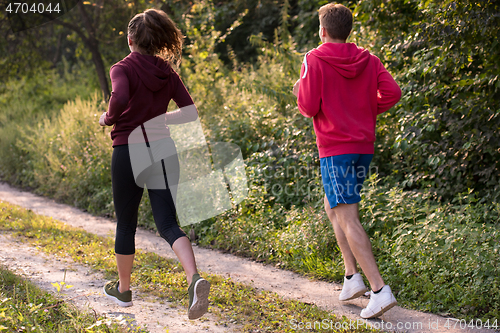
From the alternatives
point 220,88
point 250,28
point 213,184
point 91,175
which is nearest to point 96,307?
point 213,184

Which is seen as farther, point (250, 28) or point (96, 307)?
point (250, 28)

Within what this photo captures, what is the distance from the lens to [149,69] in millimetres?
2721

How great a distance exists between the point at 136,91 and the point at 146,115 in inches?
6.6

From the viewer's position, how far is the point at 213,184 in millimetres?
5621

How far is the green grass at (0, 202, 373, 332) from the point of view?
299cm

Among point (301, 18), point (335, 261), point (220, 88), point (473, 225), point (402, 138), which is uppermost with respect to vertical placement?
point (301, 18)

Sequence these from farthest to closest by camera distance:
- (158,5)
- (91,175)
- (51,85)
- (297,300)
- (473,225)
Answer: (51,85)
(158,5)
(91,175)
(473,225)
(297,300)

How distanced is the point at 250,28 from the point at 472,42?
9531 millimetres

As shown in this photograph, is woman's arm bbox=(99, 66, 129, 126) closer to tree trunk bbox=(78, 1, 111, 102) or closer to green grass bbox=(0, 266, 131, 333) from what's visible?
green grass bbox=(0, 266, 131, 333)

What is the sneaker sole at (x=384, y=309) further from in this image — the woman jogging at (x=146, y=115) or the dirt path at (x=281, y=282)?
the woman jogging at (x=146, y=115)

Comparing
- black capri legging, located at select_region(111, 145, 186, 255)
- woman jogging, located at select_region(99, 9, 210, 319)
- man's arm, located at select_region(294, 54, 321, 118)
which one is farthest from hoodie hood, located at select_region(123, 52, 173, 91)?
man's arm, located at select_region(294, 54, 321, 118)

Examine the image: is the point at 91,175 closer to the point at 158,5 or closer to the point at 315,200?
the point at 315,200

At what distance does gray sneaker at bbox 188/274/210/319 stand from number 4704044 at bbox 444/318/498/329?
1.71 m

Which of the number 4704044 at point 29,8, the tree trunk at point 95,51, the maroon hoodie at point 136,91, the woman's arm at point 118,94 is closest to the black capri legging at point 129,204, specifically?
the maroon hoodie at point 136,91
